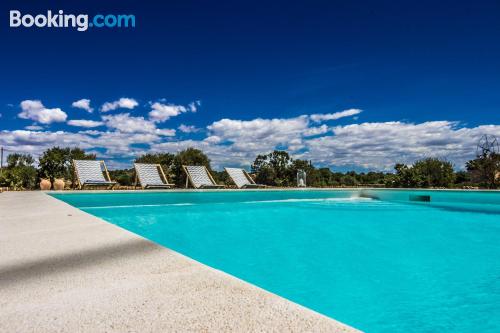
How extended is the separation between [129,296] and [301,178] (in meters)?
16.7

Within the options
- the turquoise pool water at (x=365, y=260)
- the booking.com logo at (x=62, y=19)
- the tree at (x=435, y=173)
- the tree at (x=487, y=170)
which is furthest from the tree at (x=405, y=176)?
the booking.com logo at (x=62, y=19)

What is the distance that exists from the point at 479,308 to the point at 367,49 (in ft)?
46.8

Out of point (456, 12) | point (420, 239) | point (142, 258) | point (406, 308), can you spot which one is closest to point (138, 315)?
point (142, 258)

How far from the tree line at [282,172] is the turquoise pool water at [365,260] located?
7.77 metres

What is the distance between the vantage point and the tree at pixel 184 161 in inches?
639

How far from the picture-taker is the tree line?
13.5 meters

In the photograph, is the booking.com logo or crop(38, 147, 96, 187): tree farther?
crop(38, 147, 96, 187): tree

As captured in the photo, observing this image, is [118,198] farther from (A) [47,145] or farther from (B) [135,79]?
(B) [135,79]

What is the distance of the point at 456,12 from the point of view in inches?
446

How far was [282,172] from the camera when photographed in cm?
1828

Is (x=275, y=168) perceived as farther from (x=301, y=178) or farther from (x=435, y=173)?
(x=435, y=173)

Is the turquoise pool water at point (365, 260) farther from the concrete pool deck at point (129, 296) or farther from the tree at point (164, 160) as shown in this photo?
the tree at point (164, 160)

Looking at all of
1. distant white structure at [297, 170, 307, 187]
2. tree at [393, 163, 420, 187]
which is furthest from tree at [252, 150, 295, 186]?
tree at [393, 163, 420, 187]

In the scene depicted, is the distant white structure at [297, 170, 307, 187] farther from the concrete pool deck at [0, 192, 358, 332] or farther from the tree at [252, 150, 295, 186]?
the concrete pool deck at [0, 192, 358, 332]
